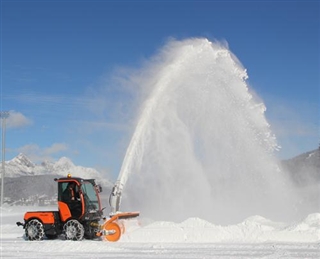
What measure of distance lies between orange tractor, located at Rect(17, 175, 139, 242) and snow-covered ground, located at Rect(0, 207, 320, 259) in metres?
0.46

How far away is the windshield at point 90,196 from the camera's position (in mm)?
16141

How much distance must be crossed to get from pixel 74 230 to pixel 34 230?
1.75m

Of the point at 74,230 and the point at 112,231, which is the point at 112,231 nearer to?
the point at 112,231

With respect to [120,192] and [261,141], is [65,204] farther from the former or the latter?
[261,141]

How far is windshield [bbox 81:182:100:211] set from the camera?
1614 cm

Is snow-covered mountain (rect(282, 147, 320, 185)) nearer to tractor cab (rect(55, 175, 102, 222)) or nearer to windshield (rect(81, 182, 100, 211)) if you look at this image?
windshield (rect(81, 182, 100, 211))

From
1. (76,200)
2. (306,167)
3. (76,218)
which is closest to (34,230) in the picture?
(76,218)

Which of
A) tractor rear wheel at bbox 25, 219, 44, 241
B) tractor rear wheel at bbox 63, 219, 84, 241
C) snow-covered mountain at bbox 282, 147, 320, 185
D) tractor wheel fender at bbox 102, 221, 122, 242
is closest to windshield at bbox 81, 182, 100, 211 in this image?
tractor rear wheel at bbox 63, 219, 84, 241

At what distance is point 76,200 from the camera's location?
52.9 feet

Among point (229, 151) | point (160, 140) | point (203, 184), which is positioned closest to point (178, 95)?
point (160, 140)

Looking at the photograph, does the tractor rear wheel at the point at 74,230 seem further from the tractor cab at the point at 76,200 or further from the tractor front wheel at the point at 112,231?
the tractor front wheel at the point at 112,231

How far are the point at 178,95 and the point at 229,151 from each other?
386cm

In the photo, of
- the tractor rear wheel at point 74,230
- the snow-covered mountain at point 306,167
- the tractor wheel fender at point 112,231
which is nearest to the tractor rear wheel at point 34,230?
the tractor rear wheel at point 74,230

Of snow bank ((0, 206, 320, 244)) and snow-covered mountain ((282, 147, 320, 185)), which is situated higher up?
snow-covered mountain ((282, 147, 320, 185))
